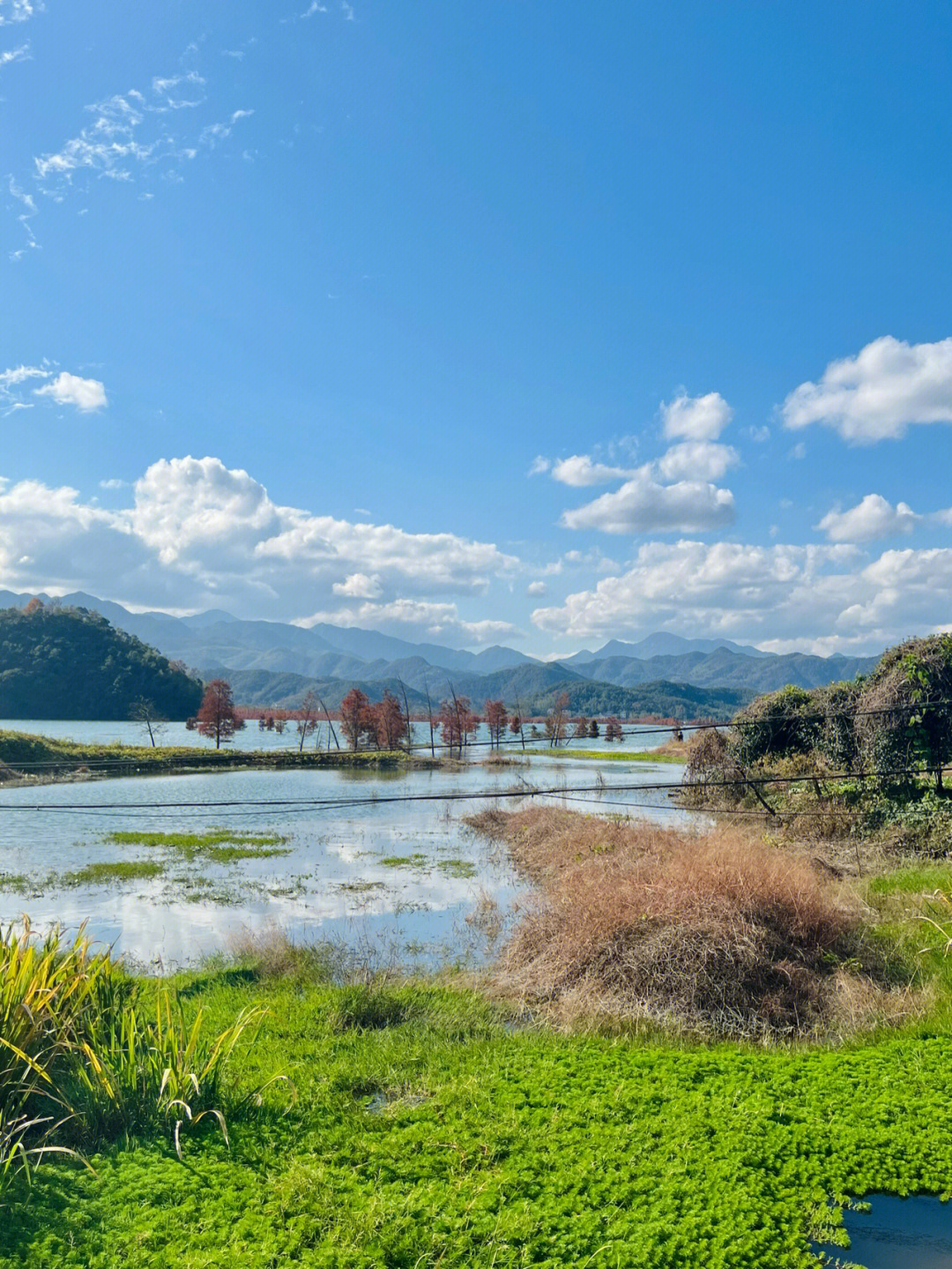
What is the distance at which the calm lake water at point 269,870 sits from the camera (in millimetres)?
14883

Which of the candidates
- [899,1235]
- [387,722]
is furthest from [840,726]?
[387,722]

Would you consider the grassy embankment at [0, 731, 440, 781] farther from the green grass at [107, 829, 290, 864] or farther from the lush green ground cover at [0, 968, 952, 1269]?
the lush green ground cover at [0, 968, 952, 1269]

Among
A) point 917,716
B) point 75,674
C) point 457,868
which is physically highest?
point 75,674

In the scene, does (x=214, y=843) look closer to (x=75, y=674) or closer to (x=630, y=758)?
(x=630, y=758)

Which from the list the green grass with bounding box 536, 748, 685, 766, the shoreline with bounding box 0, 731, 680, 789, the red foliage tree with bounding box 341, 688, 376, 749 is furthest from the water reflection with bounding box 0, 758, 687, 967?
the red foliage tree with bounding box 341, 688, 376, 749

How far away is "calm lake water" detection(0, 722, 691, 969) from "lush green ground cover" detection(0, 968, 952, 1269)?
4.59 meters

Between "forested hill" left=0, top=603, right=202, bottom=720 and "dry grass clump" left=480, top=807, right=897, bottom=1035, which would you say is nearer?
"dry grass clump" left=480, top=807, right=897, bottom=1035

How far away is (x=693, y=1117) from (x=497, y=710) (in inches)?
3721

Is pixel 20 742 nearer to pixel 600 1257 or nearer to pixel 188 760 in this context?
pixel 188 760

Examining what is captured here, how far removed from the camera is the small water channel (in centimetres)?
522

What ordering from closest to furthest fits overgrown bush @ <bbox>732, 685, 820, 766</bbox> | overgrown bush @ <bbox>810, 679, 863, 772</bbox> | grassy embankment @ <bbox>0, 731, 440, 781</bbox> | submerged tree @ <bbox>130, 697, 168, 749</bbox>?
overgrown bush @ <bbox>810, 679, 863, 772</bbox>
overgrown bush @ <bbox>732, 685, 820, 766</bbox>
grassy embankment @ <bbox>0, 731, 440, 781</bbox>
submerged tree @ <bbox>130, 697, 168, 749</bbox>

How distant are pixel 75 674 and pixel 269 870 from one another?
344 ft

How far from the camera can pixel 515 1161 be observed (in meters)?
6.03

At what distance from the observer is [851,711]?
2509 cm
